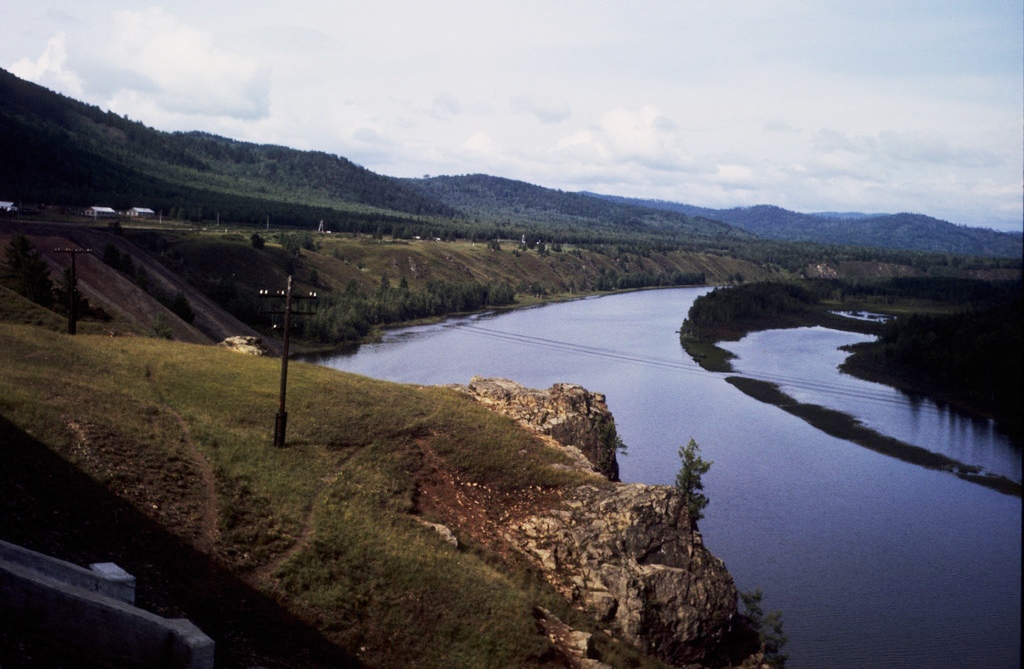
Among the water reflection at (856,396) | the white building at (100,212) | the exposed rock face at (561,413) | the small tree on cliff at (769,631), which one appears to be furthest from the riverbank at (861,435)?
the white building at (100,212)

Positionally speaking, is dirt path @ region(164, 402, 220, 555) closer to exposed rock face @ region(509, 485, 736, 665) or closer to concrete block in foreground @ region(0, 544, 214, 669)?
concrete block in foreground @ region(0, 544, 214, 669)

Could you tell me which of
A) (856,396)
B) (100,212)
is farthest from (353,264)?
(856,396)

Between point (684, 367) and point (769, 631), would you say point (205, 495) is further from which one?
point (684, 367)

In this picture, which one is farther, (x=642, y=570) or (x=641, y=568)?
(x=641, y=568)

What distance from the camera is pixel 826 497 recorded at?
55719mm

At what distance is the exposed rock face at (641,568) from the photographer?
3008 centimetres

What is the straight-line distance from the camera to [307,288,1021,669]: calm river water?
38219 mm

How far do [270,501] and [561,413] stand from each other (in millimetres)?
18031

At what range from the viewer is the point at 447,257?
177250mm

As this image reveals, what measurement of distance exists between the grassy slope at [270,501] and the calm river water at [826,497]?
1496cm

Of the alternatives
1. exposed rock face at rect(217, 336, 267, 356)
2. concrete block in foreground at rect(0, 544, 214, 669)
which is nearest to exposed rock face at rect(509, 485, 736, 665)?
concrete block in foreground at rect(0, 544, 214, 669)

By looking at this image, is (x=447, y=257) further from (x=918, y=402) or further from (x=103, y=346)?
(x=103, y=346)

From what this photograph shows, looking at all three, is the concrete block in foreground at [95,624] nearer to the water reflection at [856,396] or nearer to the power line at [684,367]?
the water reflection at [856,396]

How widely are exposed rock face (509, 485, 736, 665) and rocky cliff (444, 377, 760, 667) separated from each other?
35 mm
